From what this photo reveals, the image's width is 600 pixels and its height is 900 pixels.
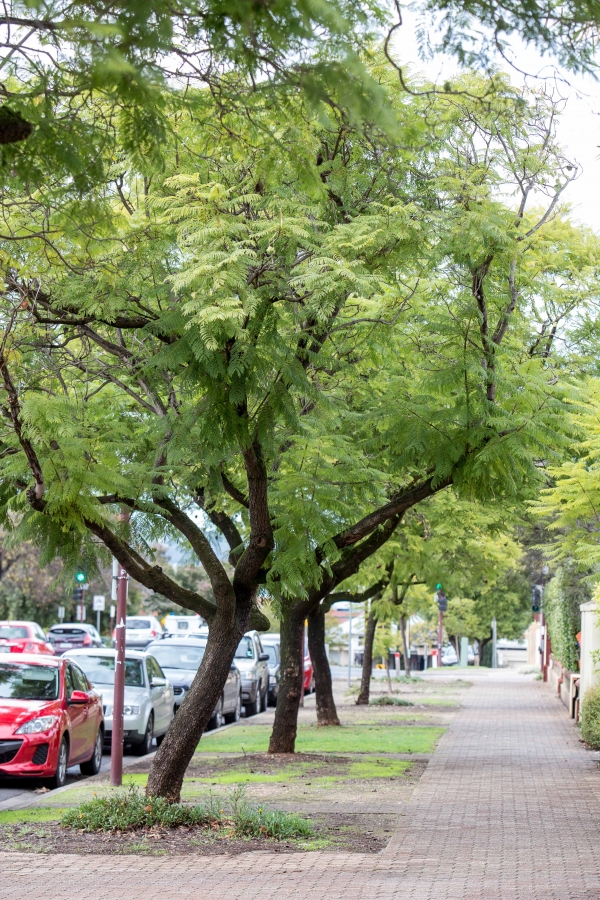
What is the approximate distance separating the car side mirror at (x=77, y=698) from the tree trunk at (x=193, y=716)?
3893 millimetres

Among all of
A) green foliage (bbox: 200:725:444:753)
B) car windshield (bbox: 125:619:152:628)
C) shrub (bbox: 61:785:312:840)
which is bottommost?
green foliage (bbox: 200:725:444:753)

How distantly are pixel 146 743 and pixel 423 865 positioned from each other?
34.8ft

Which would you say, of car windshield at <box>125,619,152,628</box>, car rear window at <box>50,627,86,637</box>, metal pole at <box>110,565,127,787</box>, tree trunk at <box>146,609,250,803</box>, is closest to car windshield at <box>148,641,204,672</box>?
metal pole at <box>110,565,127,787</box>

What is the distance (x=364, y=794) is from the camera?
44.6ft

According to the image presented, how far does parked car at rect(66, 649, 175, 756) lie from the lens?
61.2 feet

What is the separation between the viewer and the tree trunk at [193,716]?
1114cm

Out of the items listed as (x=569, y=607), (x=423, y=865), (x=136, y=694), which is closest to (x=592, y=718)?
(x=136, y=694)

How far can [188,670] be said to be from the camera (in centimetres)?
2462

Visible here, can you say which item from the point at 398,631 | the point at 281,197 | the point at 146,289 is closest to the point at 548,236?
the point at 281,197

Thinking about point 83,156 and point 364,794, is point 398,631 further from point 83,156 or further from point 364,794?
point 83,156

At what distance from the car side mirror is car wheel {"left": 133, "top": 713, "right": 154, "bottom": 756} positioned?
3758mm

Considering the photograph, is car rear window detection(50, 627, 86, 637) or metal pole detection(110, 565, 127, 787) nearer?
metal pole detection(110, 565, 127, 787)

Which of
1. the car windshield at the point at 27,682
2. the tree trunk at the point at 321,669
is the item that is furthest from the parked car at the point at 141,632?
the car windshield at the point at 27,682

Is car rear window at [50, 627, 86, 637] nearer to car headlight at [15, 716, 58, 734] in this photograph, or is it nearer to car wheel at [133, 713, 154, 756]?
car wheel at [133, 713, 154, 756]
